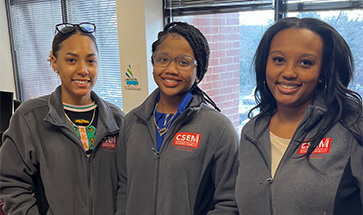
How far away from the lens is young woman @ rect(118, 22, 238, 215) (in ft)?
4.88

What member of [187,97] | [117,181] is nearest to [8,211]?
[117,181]

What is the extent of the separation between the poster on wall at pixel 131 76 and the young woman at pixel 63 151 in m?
1.45

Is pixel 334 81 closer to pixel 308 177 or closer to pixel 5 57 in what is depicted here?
pixel 308 177

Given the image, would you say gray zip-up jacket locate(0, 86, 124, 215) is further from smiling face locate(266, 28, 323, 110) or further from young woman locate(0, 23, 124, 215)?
smiling face locate(266, 28, 323, 110)

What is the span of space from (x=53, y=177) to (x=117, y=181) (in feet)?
1.05

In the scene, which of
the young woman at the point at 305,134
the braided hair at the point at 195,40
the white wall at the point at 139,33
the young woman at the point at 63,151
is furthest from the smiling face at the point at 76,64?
the white wall at the point at 139,33

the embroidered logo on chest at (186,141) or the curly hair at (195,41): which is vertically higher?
the curly hair at (195,41)

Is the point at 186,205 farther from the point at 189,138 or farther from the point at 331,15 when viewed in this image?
the point at 331,15

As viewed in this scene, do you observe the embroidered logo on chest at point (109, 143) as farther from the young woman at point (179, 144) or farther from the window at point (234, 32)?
the window at point (234, 32)

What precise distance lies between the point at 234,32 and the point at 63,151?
1851mm

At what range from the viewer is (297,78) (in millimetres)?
1287

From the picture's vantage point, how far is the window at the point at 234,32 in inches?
102

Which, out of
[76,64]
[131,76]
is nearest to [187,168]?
[76,64]

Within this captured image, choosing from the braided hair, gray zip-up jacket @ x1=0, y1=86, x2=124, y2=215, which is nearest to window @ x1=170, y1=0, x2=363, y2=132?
the braided hair
